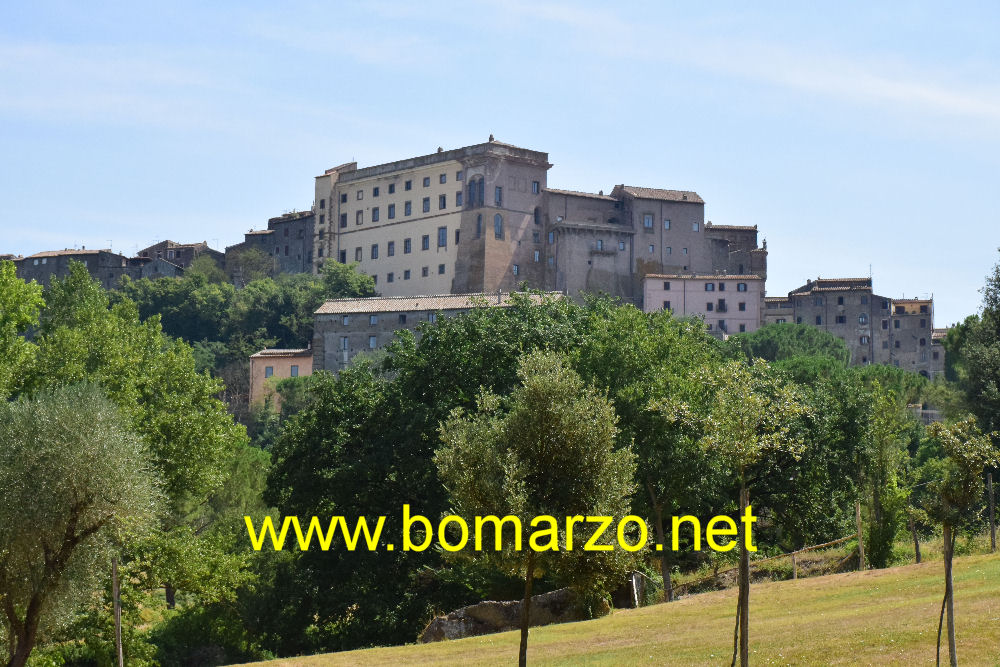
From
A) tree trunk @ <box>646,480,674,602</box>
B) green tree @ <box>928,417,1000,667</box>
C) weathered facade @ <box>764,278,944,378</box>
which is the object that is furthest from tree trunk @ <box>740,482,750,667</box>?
weathered facade @ <box>764,278,944,378</box>

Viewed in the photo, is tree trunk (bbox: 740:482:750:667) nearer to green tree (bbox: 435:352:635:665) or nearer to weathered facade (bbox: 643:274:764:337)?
green tree (bbox: 435:352:635:665)

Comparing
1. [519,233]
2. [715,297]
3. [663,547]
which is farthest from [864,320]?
[663,547]

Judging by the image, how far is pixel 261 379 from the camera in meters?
105

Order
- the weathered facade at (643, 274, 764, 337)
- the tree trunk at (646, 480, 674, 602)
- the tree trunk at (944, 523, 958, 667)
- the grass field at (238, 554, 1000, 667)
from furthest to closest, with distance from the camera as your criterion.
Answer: the weathered facade at (643, 274, 764, 337), the tree trunk at (646, 480, 674, 602), the grass field at (238, 554, 1000, 667), the tree trunk at (944, 523, 958, 667)

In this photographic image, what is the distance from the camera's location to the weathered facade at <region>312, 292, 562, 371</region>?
3745 inches

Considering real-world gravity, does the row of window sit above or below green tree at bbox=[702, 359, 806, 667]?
above

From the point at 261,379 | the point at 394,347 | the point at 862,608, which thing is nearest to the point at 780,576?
the point at 862,608

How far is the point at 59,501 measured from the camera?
93.7 feet

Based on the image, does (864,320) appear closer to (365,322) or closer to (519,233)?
(519,233)

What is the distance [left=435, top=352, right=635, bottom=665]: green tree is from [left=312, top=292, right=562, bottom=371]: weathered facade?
238 feet

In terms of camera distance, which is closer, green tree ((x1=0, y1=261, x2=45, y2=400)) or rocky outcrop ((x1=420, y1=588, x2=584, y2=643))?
rocky outcrop ((x1=420, y1=588, x2=584, y2=643))

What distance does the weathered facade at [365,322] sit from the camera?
95.1 metres

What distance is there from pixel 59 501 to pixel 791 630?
16950 millimetres

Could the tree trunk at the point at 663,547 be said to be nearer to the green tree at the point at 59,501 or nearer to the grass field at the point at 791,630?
the grass field at the point at 791,630
